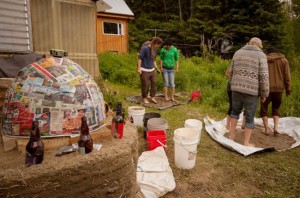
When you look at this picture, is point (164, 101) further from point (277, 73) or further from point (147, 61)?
point (277, 73)

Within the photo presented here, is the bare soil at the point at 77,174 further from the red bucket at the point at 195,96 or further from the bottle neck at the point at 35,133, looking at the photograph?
the red bucket at the point at 195,96

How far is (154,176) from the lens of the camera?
301 cm

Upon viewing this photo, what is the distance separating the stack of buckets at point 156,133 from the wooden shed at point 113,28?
44.5 ft

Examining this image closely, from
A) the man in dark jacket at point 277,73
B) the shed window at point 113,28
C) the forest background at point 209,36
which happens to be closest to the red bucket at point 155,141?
the forest background at point 209,36

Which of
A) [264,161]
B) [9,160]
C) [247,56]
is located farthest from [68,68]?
[264,161]

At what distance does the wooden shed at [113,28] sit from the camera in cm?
1664

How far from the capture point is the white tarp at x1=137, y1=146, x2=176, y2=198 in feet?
9.29

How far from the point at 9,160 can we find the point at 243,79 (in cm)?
354

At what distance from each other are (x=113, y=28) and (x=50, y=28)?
12.0 m

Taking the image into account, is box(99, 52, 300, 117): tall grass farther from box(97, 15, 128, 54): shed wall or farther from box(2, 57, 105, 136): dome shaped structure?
box(2, 57, 105, 136): dome shaped structure

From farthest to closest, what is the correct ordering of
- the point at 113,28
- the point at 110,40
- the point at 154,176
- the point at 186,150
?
the point at 113,28 → the point at 110,40 → the point at 186,150 → the point at 154,176

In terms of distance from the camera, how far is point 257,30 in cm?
1714

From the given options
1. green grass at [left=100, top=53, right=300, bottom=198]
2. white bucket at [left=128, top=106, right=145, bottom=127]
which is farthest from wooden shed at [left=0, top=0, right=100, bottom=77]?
white bucket at [left=128, top=106, right=145, bottom=127]

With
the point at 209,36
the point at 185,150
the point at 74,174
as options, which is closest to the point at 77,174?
the point at 74,174
